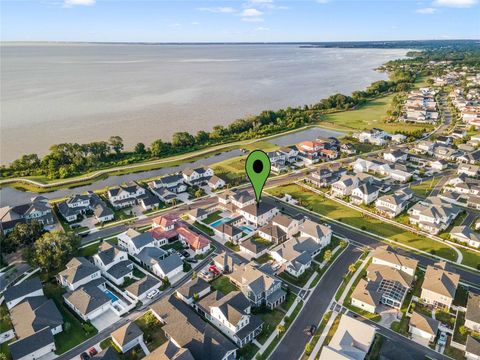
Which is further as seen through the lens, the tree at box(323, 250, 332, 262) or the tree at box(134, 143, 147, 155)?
the tree at box(134, 143, 147, 155)

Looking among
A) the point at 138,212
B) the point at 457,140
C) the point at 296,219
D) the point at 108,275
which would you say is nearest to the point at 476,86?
the point at 457,140

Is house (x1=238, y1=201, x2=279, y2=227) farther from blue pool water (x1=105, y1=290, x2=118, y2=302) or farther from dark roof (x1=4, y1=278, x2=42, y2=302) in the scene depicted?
dark roof (x1=4, y1=278, x2=42, y2=302)

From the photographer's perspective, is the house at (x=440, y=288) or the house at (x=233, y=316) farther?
the house at (x=440, y=288)

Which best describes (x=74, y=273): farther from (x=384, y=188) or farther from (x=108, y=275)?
(x=384, y=188)

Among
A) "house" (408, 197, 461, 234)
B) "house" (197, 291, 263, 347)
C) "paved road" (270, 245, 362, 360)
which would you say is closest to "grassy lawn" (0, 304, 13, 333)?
"house" (197, 291, 263, 347)

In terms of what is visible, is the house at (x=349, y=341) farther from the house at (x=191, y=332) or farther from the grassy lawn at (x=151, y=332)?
the grassy lawn at (x=151, y=332)

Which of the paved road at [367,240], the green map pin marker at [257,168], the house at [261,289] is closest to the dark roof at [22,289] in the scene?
the house at [261,289]
